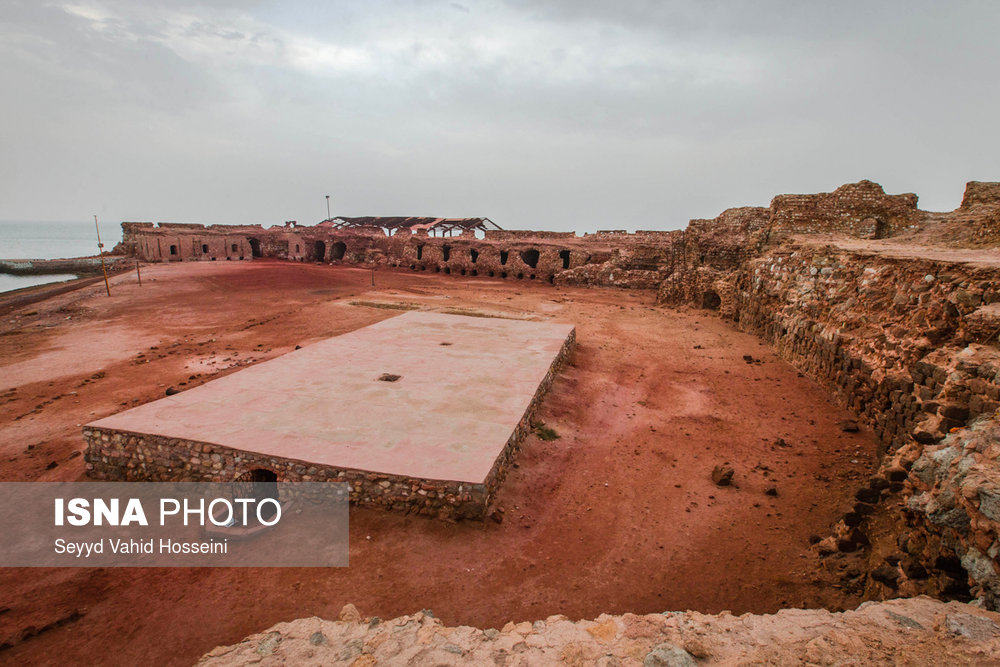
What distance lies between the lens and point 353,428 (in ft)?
24.0

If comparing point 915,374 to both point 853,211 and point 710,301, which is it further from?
point 710,301

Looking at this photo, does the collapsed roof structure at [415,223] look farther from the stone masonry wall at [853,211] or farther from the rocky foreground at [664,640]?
the rocky foreground at [664,640]

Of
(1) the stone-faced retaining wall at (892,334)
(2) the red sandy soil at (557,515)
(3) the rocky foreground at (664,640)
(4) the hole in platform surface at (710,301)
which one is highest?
(1) the stone-faced retaining wall at (892,334)

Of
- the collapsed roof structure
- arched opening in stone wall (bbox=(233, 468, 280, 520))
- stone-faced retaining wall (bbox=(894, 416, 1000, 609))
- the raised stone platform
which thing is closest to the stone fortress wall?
stone-faced retaining wall (bbox=(894, 416, 1000, 609))

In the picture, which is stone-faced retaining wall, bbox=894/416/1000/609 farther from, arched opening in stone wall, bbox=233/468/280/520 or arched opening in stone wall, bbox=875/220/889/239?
arched opening in stone wall, bbox=875/220/889/239

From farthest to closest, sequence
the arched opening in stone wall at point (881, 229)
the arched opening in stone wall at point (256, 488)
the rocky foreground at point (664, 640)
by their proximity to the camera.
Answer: the arched opening in stone wall at point (881, 229) → the arched opening in stone wall at point (256, 488) → the rocky foreground at point (664, 640)

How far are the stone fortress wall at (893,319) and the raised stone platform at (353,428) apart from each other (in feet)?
15.0

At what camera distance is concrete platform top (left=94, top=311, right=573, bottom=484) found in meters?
6.61

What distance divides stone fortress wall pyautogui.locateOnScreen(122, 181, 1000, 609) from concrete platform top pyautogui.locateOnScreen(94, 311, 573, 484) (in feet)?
15.1

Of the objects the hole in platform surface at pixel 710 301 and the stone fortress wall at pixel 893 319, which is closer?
the stone fortress wall at pixel 893 319

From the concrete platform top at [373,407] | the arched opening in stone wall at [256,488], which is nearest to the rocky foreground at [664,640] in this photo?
the concrete platform top at [373,407]

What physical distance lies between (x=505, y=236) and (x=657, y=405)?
2476 cm

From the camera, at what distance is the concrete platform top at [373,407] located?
661 cm

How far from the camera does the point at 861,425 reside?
8805 mm
